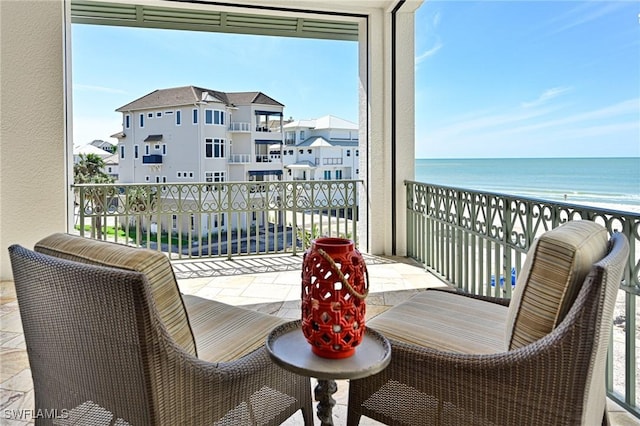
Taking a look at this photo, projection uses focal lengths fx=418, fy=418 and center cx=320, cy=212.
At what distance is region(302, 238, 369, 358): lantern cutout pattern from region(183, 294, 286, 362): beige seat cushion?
1.64 feet

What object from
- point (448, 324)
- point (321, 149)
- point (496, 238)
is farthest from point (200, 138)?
point (448, 324)

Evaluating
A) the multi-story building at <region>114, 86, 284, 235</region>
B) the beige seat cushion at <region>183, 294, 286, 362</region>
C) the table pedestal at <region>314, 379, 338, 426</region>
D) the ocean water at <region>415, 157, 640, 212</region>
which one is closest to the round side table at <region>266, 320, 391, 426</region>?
the table pedestal at <region>314, 379, 338, 426</region>

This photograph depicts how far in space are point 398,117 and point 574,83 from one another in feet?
76.0

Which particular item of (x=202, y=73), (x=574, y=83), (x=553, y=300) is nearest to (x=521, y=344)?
(x=553, y=300)

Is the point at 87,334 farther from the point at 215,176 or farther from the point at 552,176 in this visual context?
the point at 552,176

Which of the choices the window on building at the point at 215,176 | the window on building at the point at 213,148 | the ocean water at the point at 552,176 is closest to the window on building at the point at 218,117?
the window on building at the point at 213,148

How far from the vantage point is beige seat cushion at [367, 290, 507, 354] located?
1.43m

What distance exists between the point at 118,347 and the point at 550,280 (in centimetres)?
109

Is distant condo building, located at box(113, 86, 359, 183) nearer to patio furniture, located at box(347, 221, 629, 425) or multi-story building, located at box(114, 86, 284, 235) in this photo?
multi-story building, located at box(114, 86, 284, 235)

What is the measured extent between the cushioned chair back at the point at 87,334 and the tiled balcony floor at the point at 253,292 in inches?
32.3

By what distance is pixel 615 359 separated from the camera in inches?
88.2

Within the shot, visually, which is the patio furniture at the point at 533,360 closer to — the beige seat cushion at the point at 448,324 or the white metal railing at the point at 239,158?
the beige seat cushion at the point at 448,324

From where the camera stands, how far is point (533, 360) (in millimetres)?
1053

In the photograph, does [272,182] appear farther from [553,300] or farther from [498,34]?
[498,34]
